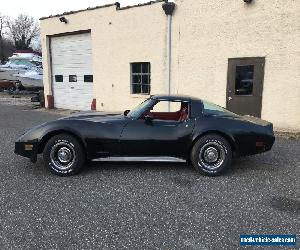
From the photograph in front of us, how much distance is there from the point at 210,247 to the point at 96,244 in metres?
1.08

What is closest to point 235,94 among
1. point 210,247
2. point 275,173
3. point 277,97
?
point 277,97

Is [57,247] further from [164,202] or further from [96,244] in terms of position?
[164,202]

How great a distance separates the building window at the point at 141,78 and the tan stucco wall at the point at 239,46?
1.25 metres

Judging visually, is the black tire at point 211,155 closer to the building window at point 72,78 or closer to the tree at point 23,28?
the building window at point 72,78

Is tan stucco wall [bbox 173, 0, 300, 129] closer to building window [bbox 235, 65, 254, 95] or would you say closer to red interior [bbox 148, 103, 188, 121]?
building window [bbox 235, 65, 254, 95]

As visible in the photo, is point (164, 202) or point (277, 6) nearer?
point (164, 202)

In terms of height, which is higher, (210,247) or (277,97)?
(277,97)

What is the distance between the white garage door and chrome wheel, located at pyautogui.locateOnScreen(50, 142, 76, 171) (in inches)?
349

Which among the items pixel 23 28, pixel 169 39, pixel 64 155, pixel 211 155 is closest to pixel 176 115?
pixel 211 155

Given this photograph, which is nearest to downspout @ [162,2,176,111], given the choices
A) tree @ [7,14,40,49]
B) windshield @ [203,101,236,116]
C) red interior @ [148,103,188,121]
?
red interior @ [148,103,188,121]

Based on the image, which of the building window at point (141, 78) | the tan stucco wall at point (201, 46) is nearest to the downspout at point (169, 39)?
the tan stucco wall at point (201, 46)

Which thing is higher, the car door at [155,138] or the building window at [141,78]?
the building window at [141,78]

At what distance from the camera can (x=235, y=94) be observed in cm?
920

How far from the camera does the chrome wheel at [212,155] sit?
183 inches
